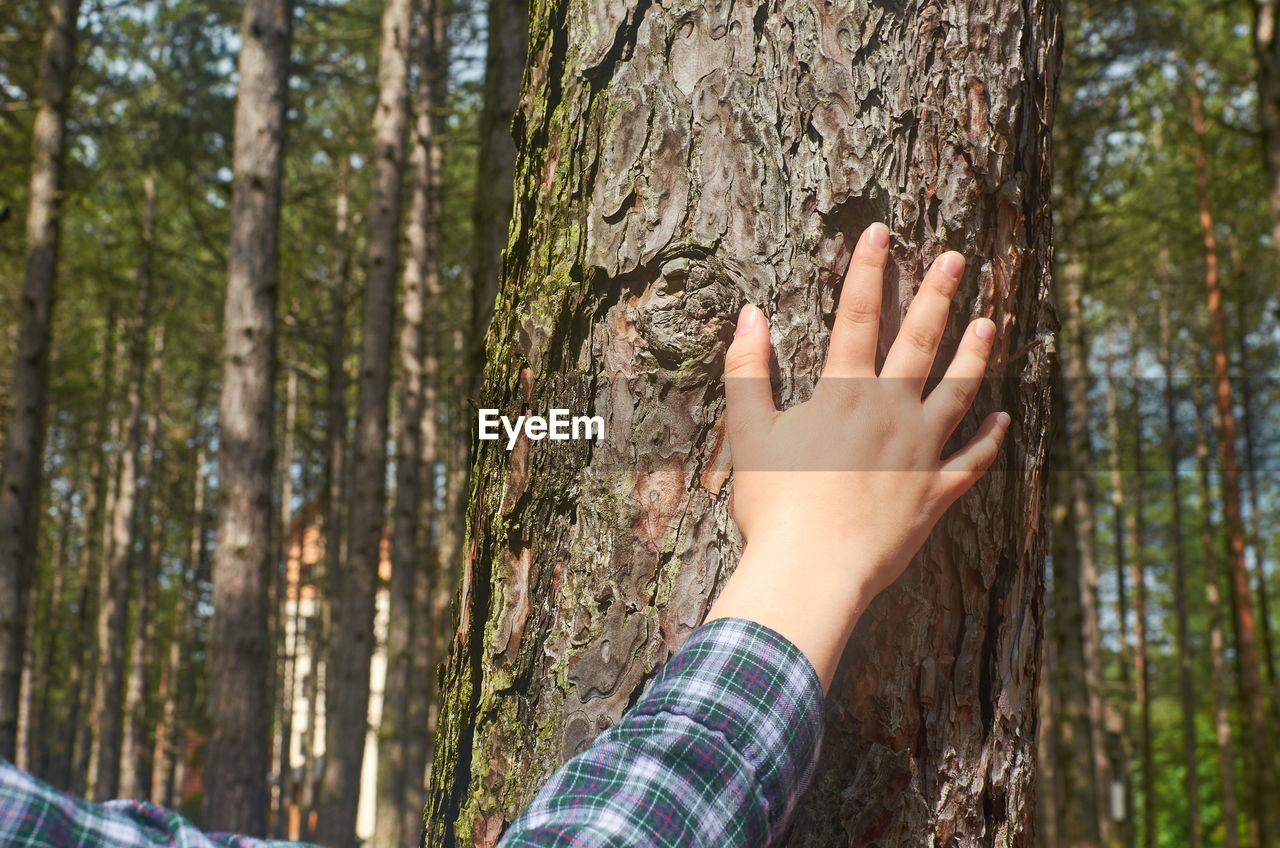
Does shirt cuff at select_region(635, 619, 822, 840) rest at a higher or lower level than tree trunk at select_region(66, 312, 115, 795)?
higher

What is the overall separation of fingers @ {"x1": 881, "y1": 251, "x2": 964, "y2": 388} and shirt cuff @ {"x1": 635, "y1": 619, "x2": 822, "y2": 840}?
343 mm

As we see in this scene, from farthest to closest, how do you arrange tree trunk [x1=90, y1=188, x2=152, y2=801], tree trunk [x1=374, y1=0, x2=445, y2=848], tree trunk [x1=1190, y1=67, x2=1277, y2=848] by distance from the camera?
1. tree trunk [x1=90, y1=188, x2=152, y2=801]
2. tree trunk [x1=1190, y1=67, x2=1277, y2=848]
3. tree trunk [x1=374, y1=0, x2=445, y2=848]

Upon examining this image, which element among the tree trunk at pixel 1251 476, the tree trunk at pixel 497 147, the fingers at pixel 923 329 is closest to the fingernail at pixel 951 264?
the fingers at pixel 923 329

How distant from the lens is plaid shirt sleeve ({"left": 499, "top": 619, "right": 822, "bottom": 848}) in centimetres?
83

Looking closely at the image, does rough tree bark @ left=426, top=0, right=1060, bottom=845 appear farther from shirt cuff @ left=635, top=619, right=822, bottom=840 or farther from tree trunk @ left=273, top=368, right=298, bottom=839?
tree trunk @ left=273, top=368, right=298, bottom=839

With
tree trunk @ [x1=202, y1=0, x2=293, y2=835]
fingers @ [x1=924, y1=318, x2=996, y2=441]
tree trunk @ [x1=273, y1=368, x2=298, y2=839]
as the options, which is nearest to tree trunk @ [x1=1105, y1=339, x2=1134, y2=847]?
tree trunk @ [x1=202, y1=0, x2=293, y2=835]

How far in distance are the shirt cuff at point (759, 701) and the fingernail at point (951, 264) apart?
1.63 ft

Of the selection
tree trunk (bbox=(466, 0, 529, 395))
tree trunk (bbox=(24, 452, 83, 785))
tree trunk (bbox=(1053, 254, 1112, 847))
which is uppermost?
tree trunk (bbox=(466, 0, 529, 395))

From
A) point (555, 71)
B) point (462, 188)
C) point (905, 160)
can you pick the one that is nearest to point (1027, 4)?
point (905, 160)

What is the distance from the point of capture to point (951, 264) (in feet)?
3.60


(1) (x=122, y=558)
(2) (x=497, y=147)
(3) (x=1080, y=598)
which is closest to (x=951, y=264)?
(2) (x=497, y=147)

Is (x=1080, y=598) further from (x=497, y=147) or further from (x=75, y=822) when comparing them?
(x=75, y=822)

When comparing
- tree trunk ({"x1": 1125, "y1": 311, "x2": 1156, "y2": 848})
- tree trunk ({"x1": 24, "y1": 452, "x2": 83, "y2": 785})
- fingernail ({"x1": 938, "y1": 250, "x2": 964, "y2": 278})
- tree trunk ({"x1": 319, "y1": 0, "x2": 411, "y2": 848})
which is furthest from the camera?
tree trunk ({"x1": 24, "y1": 452, "x2": 83, "y2": 785})

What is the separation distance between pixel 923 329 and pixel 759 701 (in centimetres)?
47
